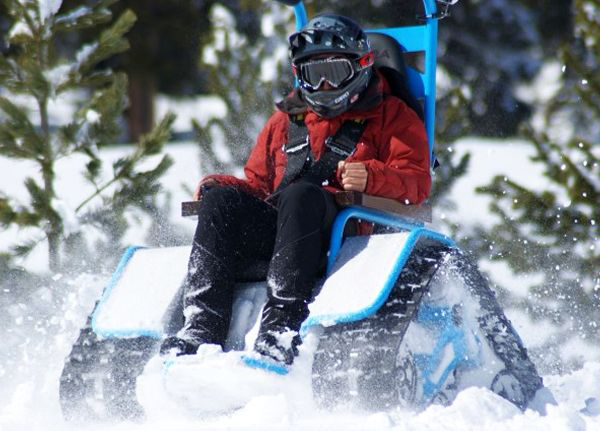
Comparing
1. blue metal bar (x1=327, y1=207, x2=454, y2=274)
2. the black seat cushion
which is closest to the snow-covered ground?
blue metal bar (x1=327, y1=207, x2=454, y2=274)

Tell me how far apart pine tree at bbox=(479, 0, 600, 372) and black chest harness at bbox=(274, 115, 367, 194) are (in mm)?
2394

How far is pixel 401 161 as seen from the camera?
12.8 feet

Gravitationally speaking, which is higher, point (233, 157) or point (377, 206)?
point (377, 206)

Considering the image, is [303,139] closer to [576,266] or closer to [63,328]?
[63,328]

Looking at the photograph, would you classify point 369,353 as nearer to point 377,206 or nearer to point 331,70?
point 377,206

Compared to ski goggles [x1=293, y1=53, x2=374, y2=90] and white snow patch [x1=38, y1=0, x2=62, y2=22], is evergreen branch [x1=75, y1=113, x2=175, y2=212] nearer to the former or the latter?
white snow patch [x1=38, y1=0, x2=62, y2=22]

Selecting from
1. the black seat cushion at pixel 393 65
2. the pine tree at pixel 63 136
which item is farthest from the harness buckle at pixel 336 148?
the pine tree at pixel 63 136

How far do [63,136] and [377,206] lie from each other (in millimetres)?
3332

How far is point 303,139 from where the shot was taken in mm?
4117

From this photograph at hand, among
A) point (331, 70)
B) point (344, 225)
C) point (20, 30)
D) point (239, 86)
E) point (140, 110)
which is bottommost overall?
point (140, 110)

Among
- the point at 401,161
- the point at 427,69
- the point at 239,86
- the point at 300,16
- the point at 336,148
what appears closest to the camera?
the point at 401,161

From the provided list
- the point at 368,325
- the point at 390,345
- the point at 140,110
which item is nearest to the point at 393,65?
the point at 368,325

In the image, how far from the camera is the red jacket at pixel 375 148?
384cm

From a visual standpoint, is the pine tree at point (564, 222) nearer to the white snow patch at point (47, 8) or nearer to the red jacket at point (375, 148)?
the red jacket at point (375, 148)
